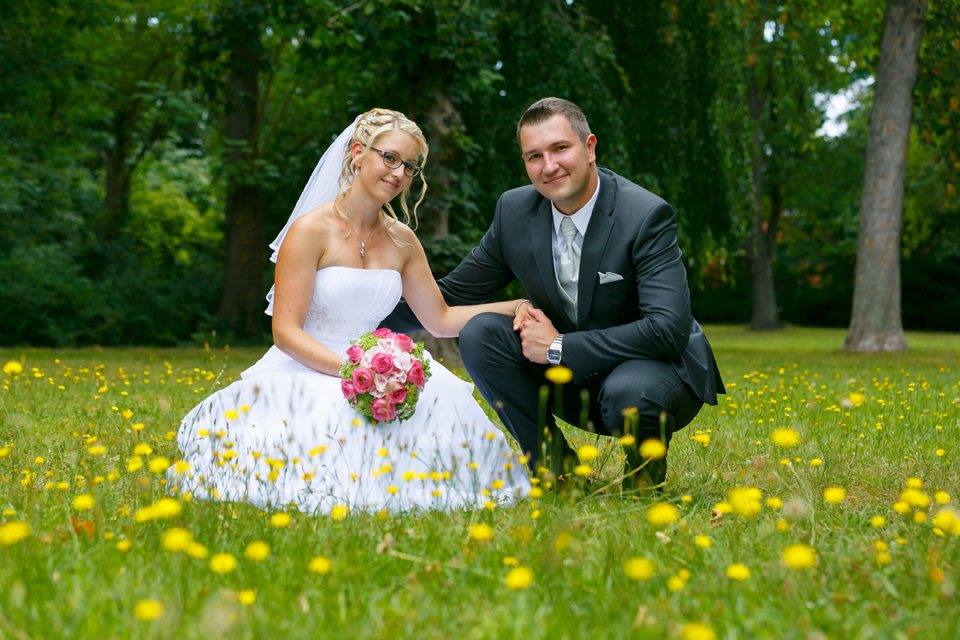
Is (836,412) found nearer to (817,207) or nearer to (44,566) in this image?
(44,566)

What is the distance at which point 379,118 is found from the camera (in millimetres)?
3627

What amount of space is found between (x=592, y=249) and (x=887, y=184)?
10453mm

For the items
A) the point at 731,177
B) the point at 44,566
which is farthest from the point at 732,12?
the point at 44,566

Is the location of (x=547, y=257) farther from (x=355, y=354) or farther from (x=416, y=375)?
(x=355, y=354)

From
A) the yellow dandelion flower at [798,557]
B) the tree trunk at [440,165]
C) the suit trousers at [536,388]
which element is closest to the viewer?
the yellow dandelion flower at [798,557]

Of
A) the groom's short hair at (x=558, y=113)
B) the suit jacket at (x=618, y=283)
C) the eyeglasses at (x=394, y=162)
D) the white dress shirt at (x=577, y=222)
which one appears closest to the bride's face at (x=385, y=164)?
the eyeglasses at (x=394, y=162)

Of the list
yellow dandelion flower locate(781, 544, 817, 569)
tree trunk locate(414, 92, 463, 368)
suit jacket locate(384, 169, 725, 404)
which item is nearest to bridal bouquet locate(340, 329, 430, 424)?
suit jacket locate(384, 169, 725, 404)

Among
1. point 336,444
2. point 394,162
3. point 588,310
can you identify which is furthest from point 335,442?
point 394,162

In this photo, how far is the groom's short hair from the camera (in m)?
3.24

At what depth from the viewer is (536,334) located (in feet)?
10.5

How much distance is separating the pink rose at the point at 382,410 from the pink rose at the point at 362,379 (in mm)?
73

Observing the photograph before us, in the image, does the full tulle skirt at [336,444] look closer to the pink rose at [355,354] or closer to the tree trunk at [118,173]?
the pink rose at [355,354]

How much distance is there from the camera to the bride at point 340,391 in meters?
3.06

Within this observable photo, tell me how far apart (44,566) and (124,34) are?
57.0 ft
